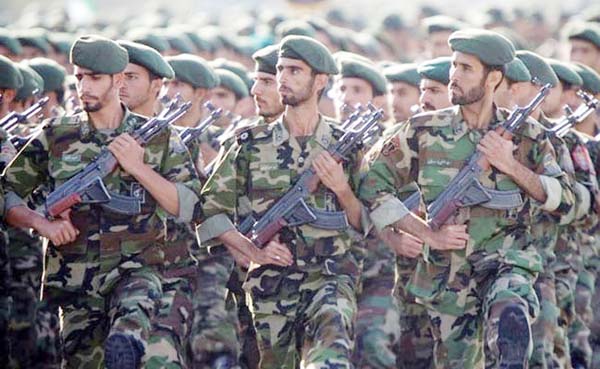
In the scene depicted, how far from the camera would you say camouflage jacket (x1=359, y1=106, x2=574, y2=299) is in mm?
14000

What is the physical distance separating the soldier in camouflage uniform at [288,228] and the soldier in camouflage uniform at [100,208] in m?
0.39

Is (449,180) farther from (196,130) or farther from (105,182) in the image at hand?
(105,182)

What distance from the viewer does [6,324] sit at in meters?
14.9

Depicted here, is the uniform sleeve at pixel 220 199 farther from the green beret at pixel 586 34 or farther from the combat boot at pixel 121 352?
the green beret at pixel 586 34

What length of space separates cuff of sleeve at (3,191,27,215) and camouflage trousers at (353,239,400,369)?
292 cm

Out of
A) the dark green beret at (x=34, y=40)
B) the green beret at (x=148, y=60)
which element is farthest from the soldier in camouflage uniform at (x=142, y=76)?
the dark green beret at (x=34, y=40)

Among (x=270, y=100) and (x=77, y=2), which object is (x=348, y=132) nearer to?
(x=270, y=100)

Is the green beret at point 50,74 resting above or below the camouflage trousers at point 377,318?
above

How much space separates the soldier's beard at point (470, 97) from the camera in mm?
14000

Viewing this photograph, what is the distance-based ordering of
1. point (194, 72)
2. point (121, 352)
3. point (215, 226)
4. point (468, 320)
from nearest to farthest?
point (121, 352)
point (468, 320)
point (215, 226)
point (194, 72)

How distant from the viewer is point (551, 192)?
14016mm

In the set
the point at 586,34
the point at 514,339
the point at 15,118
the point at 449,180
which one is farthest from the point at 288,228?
the point at 586,34

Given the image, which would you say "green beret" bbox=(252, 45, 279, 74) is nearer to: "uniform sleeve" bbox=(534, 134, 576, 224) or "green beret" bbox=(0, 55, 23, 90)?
"green beret" bbox=(0, 55, 23, 90)

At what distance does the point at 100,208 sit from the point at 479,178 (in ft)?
8.10
